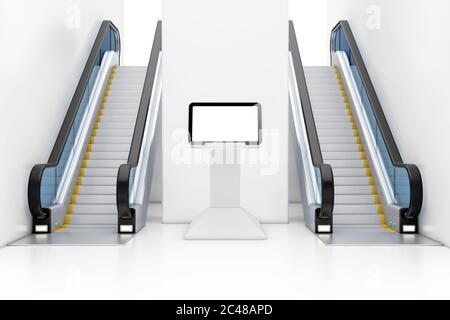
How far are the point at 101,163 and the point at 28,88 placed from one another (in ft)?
8.08

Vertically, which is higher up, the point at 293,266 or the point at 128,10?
the point at 128,10

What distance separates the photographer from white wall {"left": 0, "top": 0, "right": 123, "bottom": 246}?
6.14 m

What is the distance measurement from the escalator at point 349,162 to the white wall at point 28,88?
4.18 meters

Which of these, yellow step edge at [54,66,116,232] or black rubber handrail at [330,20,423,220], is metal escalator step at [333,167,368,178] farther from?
yellow step edge at [54,66,116,232]

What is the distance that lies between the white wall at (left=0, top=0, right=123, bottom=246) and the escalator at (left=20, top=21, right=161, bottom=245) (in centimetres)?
22

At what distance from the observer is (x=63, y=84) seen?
8.78 meters

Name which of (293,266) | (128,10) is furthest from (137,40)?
(293,266)

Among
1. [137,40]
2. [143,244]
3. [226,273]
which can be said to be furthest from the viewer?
[137,40]

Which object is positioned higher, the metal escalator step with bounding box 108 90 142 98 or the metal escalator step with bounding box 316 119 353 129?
the metal escalator step with bounding box 108 90 142 98

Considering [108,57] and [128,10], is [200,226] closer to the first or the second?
[108,57]

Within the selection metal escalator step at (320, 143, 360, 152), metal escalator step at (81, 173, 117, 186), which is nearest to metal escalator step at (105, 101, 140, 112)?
metal escalator step at (81, 173, 117, 186)

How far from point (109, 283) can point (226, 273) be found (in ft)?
3.60

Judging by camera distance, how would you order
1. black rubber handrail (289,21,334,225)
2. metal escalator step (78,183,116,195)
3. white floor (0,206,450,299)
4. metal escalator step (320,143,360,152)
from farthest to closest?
metal escalator step (320,143,360,152) < metal escalator step (78,183,116,195) < black rubber handrail (289,21,334,225) < white floor (0,206,450,299)

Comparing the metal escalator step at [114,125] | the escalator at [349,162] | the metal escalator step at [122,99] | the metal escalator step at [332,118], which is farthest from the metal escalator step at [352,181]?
the metal escalator step at [122,99]
